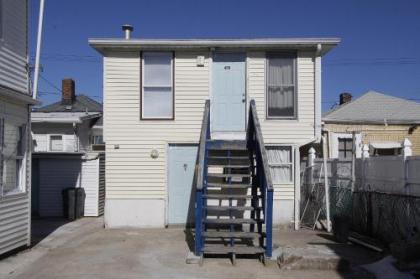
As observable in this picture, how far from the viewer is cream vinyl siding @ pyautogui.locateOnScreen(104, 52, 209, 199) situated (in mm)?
13195

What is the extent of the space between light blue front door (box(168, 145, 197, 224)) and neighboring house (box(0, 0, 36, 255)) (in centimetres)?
386

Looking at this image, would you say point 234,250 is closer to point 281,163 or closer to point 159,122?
point 281,163

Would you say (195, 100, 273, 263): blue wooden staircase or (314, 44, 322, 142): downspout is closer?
(195, 100, 273, 263): blue wooden staircase

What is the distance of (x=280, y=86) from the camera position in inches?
527

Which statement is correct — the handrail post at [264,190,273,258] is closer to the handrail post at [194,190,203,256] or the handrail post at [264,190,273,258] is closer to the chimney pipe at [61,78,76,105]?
the handrail post at [194,190,203,256]

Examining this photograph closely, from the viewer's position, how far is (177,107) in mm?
13305

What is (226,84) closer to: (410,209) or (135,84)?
(135,84)

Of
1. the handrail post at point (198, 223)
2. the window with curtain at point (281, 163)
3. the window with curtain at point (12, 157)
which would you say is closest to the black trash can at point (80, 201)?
the window with curtain at point (12, 157)

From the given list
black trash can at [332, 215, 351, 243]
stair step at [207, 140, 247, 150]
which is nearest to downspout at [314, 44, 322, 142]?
stair step at [207, 140, 247, 150]

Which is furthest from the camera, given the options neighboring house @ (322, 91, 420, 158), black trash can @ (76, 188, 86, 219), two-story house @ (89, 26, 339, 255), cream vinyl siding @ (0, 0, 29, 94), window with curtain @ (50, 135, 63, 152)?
Result: neighboring house @ (322, 91, 420, 158)

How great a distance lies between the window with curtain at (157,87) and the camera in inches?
527

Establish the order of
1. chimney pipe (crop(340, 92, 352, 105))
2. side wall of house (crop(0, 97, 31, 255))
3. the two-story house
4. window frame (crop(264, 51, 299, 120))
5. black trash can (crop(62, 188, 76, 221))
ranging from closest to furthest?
side wall of house (crop(0, 97, 31, 255)) → the two-story house → window frame (crop(264, 51, 299, 120)) → black trash can (crop(62, 188, 76, 221)) → chimney pipe (crop(340, 92, 352, 105))

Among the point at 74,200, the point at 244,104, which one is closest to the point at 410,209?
the point at 244,104

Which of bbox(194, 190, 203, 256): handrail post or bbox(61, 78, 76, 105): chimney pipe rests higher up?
bbox(61, 78, 76, 105): chimney pipe
